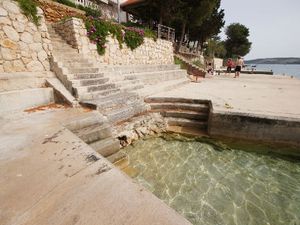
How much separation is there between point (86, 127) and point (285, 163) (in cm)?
461

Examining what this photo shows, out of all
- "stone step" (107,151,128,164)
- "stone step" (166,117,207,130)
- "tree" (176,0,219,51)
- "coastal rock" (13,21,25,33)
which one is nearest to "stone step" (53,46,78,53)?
"coastal rock" (13,21,25,33)

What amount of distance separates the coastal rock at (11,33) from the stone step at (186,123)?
5042 mm

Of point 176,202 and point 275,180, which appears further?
point 275,180

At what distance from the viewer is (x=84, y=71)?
19.7 feet

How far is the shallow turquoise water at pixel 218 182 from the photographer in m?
2.67

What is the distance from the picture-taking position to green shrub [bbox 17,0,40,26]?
15.8 ft

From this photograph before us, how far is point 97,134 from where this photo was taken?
3.68 metres

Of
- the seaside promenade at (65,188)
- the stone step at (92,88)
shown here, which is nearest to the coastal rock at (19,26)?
the stone step at (92,88)

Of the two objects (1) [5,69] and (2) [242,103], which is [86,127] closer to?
(1) [5,69]

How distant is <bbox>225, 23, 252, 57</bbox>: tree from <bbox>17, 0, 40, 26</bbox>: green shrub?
5613cm

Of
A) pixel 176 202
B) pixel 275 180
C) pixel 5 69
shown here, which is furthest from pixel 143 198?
pixel 5 69

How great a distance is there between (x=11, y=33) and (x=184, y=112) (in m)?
5.55

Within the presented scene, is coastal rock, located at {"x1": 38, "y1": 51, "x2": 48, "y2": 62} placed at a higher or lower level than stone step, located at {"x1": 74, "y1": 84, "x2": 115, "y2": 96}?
higher

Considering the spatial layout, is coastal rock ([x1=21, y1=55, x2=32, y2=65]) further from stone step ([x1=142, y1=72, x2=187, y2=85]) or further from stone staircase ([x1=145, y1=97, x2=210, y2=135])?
stone step ([x1=142, y1=72, x2=187, y2=85])
